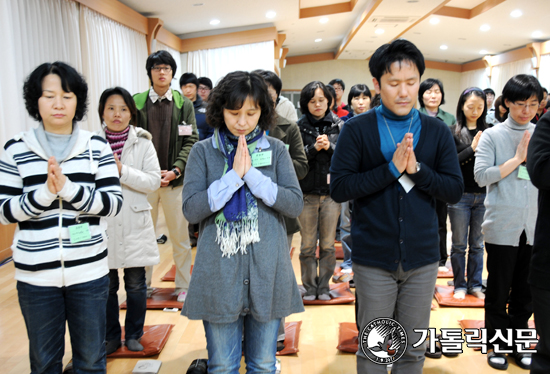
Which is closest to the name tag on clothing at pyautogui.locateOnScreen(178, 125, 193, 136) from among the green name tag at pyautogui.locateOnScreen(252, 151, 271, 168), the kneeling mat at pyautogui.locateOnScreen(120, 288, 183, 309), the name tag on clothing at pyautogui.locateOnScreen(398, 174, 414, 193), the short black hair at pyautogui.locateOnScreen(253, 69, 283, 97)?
the short black hair at pyautogui.locateOnScreen(253, 69, 283, 97)

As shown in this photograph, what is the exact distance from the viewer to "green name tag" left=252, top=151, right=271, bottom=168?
168cm

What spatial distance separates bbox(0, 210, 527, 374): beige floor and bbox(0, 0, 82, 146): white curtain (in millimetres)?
1844

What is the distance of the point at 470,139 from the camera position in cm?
350

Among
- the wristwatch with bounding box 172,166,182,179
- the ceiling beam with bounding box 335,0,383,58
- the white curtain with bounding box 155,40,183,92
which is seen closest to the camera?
the wristwatch with bounding box 172,166,182,179

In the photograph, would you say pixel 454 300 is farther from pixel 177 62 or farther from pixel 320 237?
pixel 177 62

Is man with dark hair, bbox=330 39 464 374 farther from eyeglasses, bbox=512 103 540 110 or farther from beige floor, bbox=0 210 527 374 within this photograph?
→ eyeglasses, bbox=512 103 540 110

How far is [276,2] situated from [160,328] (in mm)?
6453

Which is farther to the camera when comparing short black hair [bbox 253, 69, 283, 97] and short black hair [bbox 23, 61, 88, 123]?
short black hair [bbox 253, 69, 283, 97]

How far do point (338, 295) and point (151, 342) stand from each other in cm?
156

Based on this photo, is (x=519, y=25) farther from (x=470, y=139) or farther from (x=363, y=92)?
(x=470, y=139)

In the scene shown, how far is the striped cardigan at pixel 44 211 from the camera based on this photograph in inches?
64.1

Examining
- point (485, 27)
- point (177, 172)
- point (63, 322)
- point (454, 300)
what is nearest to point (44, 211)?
point (63, 322)

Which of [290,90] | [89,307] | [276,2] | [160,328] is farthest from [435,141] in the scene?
[290,90]

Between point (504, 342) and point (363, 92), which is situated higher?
point (363, 92)
